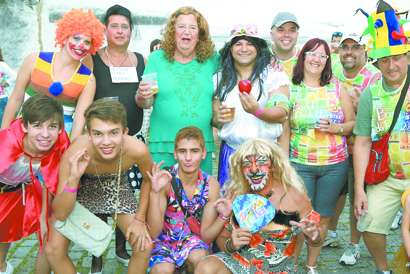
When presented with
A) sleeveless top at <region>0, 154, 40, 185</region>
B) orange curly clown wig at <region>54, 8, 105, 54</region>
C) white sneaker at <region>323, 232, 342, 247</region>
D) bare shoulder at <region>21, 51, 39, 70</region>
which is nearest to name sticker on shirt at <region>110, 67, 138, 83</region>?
orange curly clown wig at <region>54, 8, 105, 54</region>

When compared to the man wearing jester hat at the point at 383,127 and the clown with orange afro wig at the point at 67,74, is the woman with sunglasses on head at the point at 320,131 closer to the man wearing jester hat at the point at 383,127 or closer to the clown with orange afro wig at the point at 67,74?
the man wearing jester hat at the point at 383,127

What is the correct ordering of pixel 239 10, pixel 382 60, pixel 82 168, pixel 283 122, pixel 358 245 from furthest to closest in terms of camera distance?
1. pixel 239 10
2. pixel 358 245
3. pixel 283 122
4. pixel 382 60
5. pixel 82 168

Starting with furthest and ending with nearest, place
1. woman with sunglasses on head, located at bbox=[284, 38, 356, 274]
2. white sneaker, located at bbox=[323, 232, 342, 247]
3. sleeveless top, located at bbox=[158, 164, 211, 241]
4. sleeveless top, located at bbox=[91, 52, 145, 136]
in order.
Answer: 1. white sneaker, located at bbox=[323, 232, 342, 247]
2. sleeveless top, located at bbox=[91, 52, 145, 136]
3. woman with sunglasses on head, located at bbox=[284, 38, 356, 274]
4. sleeveless top, located at bbox=[158, 164, 211, 241]

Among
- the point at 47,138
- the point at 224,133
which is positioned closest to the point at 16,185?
the point at 47,138

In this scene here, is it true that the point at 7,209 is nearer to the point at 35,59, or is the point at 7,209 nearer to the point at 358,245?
the point at 35,59

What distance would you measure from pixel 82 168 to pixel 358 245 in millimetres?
2749

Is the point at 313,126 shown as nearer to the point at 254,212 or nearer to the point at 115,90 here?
the point at 254,212

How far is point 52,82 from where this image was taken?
3385mm

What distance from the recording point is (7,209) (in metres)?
3.15

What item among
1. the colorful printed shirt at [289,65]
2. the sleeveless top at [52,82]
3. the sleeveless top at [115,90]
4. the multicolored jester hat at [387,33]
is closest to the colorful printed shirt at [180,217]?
the sleeveless top at [115,90]

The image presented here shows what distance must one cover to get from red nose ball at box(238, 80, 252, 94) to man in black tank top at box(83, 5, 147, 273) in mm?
1112

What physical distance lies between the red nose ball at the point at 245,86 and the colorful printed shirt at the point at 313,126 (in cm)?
54

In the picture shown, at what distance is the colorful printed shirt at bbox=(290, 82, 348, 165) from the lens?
3.36 m

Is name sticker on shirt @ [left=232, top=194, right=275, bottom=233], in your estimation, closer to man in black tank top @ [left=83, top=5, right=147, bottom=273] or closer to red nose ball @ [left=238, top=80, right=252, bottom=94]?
red nose ball @ [left=238, top=80, right=252, bottom=94]
